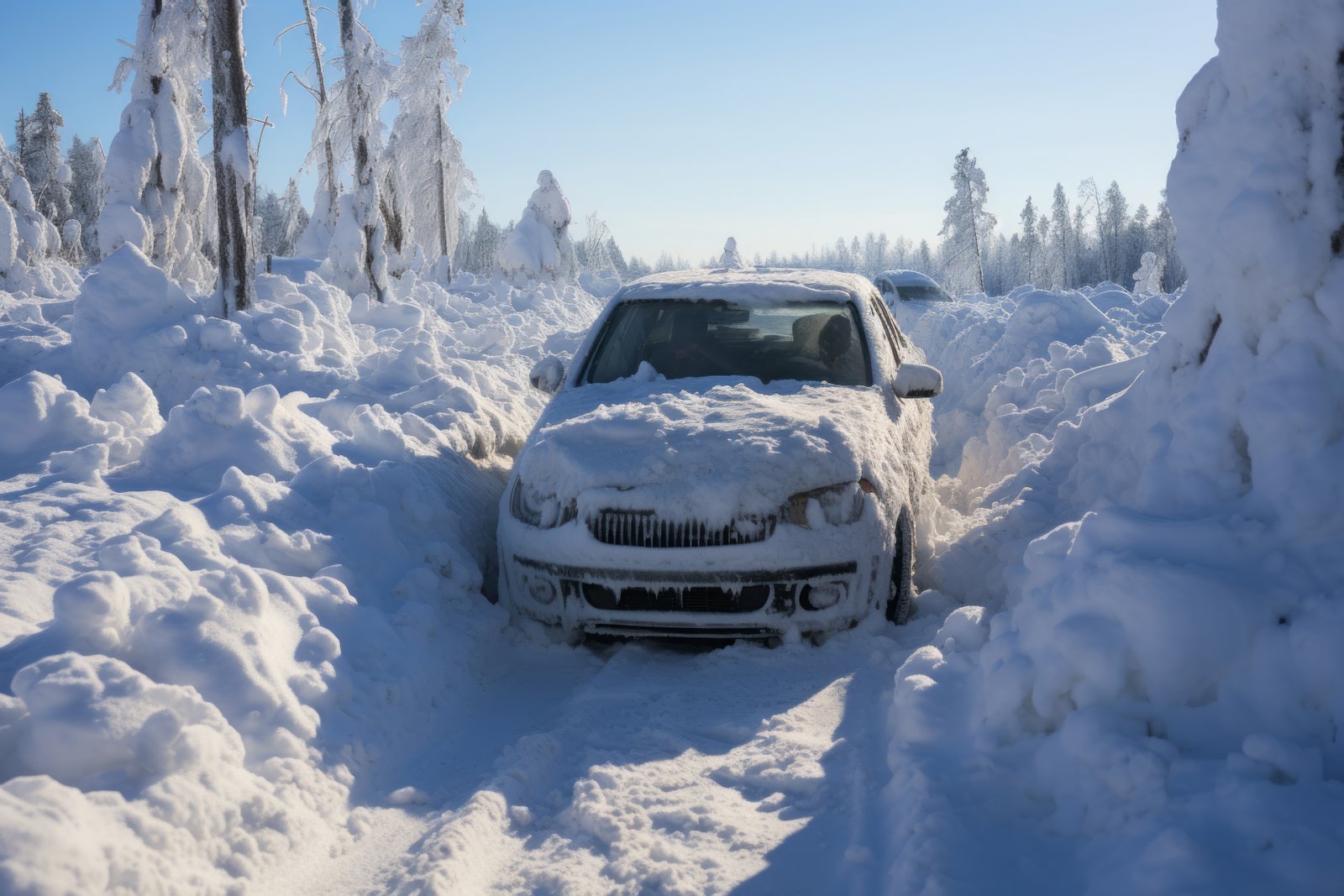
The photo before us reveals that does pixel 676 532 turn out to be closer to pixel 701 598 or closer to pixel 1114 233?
pixel 701 598

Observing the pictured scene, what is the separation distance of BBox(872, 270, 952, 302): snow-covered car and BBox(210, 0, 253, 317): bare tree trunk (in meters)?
14.9

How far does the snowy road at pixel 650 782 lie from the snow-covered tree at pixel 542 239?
98.7 ft

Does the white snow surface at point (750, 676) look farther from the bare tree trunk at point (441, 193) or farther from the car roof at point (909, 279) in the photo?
the bare tree trunk at point (441, 193)

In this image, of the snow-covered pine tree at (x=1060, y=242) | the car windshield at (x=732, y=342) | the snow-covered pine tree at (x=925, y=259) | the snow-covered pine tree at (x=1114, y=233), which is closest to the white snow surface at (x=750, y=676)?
the car windshield at (x=732, y=342)

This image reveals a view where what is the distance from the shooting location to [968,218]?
5222 cm

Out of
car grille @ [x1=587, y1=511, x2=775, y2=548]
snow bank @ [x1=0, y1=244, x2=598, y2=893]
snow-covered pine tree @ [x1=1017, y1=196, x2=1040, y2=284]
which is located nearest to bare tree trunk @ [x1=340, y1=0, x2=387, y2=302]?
snow bank @ [x1=0, y1=244, x2=598, y2=893]

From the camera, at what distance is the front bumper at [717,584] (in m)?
3.82

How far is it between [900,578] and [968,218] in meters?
52.3

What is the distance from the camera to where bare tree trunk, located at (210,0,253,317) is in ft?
32.1

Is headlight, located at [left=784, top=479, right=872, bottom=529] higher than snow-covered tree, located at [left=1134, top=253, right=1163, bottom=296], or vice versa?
snow-covered tree, located at [left=1134, top=253, right=1163, bottom=296]

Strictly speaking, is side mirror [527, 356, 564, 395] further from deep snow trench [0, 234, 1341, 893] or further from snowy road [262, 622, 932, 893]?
snowy road [262, 622, 932, 893]

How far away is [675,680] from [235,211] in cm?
860

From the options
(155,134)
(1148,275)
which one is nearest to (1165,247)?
(1148,275)

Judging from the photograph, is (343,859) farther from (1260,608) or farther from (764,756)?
(1260,608)
